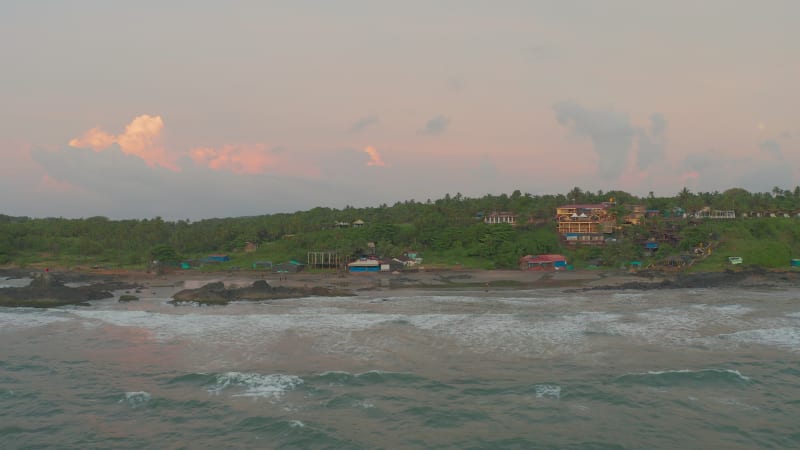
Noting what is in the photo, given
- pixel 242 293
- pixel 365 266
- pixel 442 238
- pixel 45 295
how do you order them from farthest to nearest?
pixel 442 238
pixel 365 266
pixel 242 293
pixel 45 295

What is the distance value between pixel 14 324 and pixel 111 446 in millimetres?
27765

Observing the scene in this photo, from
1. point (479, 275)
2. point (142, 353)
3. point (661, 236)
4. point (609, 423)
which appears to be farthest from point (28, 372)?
point (661, 236)

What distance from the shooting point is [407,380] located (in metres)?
22.9

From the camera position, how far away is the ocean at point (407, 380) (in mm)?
17469

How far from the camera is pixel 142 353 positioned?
2814 cm

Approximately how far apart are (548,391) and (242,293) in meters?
35.8

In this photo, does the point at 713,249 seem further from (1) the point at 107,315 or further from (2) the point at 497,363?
(1) the point at 107,315

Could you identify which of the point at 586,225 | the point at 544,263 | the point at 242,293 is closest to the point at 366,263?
the point at 242,293

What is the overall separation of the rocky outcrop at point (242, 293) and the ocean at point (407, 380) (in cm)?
722

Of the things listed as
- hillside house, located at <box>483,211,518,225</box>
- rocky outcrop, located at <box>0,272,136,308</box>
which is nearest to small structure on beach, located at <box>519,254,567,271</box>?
hillside house, located at <box>483,211,518,225</box>

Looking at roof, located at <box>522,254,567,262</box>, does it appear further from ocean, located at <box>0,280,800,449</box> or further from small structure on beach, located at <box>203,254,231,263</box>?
small structure on beach, located at <box>203,254,231,263</box>

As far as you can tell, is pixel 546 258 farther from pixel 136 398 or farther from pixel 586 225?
pixel 136 398

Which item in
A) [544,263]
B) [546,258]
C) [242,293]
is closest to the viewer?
[242,293]

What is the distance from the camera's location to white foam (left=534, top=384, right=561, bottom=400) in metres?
20.6
